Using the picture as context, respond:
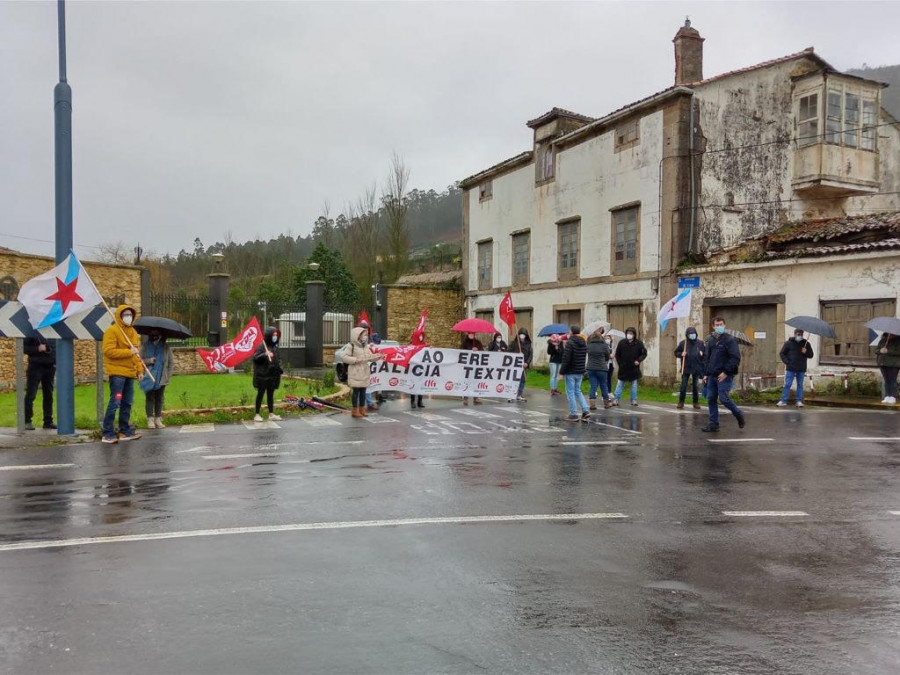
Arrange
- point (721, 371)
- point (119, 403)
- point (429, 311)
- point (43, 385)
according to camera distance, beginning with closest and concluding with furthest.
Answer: point (119, 403) < point (721, 371) < point (43, 385) < point (429, 311)

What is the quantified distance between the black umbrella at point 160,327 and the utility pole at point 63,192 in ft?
3.81

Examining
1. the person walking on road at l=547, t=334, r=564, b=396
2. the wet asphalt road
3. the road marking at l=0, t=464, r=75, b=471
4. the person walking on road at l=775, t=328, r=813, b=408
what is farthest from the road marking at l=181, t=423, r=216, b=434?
the person walking on road at l=775, t=328, r=813, b=408

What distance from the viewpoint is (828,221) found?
22.7 meters

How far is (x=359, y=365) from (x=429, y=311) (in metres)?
20.0

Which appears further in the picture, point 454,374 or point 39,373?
point 454,374

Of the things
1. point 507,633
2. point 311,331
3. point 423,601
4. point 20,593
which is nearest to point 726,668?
point 507,633

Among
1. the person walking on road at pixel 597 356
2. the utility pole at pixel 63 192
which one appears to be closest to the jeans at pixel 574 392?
the person walking on road at pixel 597 356

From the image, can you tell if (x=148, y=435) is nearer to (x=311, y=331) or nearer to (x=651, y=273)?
(x=651, y=273)

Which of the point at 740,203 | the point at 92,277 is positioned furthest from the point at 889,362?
the point at 92,277

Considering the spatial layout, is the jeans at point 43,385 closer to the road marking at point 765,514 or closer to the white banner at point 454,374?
the white banner at point 454,374

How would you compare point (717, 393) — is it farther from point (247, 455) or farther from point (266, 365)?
point (266, 365)

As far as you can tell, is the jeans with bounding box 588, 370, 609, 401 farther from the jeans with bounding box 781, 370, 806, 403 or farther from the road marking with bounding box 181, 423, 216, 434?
the road marking with bounding box 181, 423, 216, 434

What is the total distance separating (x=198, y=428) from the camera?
12680 millimetres

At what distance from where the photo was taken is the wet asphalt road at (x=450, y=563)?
363cm
